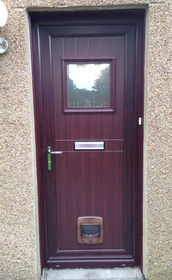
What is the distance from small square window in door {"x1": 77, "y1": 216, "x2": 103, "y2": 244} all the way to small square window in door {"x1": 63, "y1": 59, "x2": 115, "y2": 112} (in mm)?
1115

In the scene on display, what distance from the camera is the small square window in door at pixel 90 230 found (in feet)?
7.02

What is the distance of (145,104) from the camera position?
186 cm

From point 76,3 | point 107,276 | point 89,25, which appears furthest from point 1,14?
point 107,276

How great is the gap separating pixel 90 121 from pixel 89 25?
2.87 feet

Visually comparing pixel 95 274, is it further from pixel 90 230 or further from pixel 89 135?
pixel 89 135

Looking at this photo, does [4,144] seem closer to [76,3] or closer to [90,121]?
[90,121]

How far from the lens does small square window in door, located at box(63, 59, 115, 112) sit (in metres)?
2.00

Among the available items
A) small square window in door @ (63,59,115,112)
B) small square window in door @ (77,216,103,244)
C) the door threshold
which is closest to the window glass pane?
small square window in door @ (63,59,115,112)

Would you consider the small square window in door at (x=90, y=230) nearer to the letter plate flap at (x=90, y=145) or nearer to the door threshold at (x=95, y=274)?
the door threshold at (x=95, y=274)

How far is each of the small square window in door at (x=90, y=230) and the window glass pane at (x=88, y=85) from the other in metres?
1.16

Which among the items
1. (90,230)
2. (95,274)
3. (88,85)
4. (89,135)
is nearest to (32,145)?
(89,135)

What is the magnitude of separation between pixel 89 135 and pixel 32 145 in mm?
553

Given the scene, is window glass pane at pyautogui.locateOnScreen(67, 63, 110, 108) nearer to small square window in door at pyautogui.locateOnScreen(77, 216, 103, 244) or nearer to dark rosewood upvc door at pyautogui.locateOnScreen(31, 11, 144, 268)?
dark rosewood upvc door at pyautogui.locateOnScreen(31, 11, 144, 268)

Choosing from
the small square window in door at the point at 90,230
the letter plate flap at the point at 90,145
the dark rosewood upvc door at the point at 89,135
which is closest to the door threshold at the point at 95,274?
the dark rosewood upvc door at the point at 89,135
